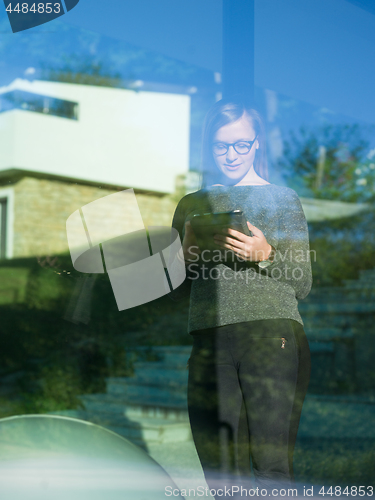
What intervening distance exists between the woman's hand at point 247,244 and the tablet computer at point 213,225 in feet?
0.04

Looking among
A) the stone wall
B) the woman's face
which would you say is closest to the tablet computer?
the woman's face

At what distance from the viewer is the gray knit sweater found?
3.36 ft

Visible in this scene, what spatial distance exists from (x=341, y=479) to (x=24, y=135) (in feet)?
5.46

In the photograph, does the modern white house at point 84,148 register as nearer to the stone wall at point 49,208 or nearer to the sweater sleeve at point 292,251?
the stone wall at point 49,208

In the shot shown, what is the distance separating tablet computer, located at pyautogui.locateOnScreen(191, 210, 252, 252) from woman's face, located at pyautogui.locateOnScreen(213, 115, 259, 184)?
0.16m

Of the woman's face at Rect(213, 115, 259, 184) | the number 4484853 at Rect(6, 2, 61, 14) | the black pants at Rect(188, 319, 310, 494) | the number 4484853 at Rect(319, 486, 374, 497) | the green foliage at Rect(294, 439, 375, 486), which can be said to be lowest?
the green foliage at Rect(294, 439, 375, 486)

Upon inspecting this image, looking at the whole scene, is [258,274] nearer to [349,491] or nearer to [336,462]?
[349,491]

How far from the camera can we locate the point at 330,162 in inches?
76.2

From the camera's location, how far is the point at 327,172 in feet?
6.55

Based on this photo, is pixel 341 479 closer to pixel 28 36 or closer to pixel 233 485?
pixel 233 485

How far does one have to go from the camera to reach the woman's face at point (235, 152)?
113 cm

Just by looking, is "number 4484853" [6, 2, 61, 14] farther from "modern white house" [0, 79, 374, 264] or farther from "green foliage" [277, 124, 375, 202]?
"green foliage" [277, 124, 375, 202]

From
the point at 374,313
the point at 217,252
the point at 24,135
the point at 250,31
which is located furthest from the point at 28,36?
the point at 374,313

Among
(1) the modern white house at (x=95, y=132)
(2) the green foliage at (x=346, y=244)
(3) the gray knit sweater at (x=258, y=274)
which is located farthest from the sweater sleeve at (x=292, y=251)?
(2) the green foliage at (x=346, y=244)
